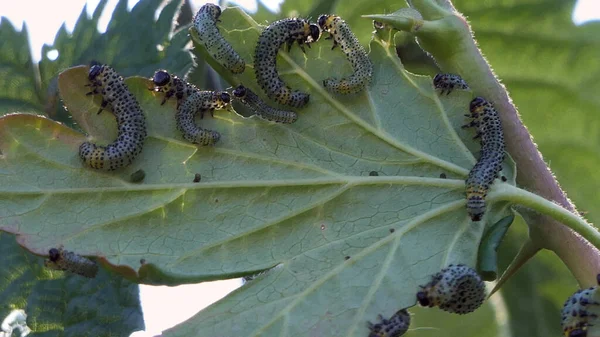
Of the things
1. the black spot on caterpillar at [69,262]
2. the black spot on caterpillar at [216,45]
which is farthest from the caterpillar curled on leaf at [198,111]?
the black spot on caterpillar at [69,262]

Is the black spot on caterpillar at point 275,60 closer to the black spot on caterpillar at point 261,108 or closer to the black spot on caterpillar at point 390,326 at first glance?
the black spot on caterpillar at point 261,108

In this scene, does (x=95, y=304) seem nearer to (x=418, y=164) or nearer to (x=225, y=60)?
(x=225, y=60)

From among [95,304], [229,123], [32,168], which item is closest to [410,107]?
[229,123]

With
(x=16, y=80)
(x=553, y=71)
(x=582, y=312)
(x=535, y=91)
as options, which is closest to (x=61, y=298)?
(x=16, y=80)

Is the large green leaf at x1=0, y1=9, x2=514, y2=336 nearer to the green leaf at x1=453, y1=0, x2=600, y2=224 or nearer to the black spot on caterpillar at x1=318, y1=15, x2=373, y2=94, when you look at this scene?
the black spot on caterpillar at x1=318, y1=15, x2=373, y2=94

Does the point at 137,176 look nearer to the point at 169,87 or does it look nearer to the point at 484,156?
the point at 169,87

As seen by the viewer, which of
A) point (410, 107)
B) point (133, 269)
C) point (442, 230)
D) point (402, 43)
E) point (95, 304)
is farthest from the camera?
point (402, 43)

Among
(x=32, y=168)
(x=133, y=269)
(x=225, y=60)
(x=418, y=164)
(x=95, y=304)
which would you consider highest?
(x=225, y=60)
